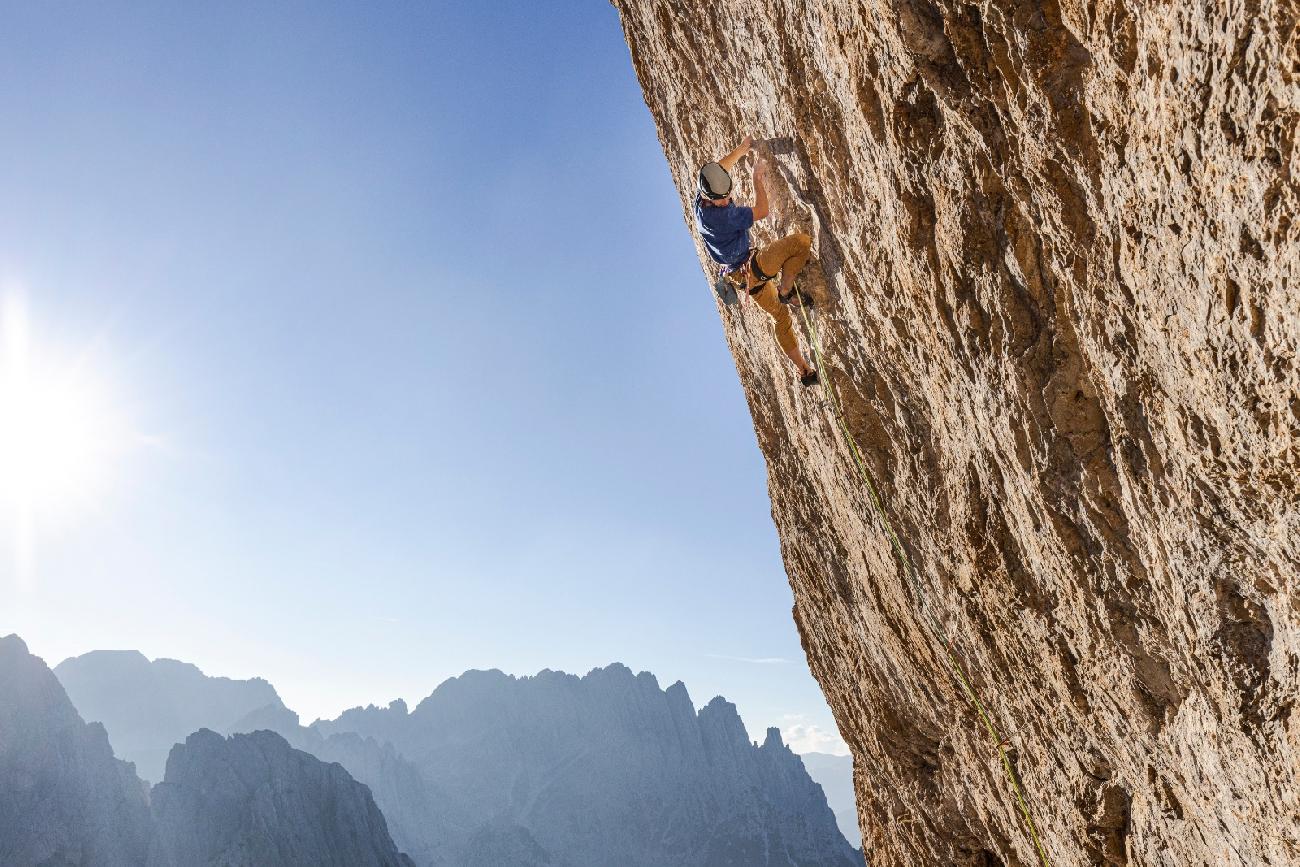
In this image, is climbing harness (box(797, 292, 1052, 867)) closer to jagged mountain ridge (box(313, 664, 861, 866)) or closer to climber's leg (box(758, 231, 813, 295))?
climber's leg (box(758, 231, 813, 295))

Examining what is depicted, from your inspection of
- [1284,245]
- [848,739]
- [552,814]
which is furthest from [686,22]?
[552,814]

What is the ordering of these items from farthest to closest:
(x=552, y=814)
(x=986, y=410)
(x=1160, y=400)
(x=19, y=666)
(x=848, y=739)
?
(x=552, y=814) < (x=19, y=666) < (x=848, y=739) < (x=986, y=410) < (x=1160, y=400)

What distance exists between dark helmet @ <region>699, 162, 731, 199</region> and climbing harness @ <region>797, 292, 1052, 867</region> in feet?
3.77

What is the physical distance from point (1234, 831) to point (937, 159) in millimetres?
4086

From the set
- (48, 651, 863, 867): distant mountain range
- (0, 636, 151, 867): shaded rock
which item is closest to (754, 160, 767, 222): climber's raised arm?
(0, 636, 151, 867): shaded rock

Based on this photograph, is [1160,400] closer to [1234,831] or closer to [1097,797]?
[1234,831]

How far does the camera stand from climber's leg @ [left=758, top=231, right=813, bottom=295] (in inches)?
213

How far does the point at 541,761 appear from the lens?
121188mm

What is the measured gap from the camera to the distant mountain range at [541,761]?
324ft

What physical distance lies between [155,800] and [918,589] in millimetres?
66590

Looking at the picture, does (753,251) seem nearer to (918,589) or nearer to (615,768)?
(918,589)

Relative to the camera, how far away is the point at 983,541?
4.99 meters

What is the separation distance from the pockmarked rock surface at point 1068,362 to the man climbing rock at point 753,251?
196mm

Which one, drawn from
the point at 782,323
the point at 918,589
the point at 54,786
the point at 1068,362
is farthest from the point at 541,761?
the point at 1068,362
